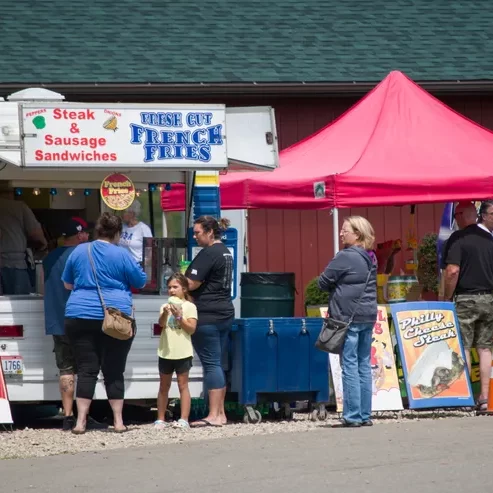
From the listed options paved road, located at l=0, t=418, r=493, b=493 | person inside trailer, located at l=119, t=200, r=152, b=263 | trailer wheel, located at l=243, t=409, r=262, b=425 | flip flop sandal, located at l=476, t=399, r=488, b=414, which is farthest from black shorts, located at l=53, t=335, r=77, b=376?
flip flop sandal, located at l=476, t=399, r=488, b=414

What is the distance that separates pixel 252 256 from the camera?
17.0m

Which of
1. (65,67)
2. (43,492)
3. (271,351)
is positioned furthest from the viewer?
(65,67)

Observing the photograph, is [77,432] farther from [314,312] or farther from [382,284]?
[382,284]

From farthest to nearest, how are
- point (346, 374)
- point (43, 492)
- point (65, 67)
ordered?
point (65, 67) < point (346, 374) < point (43, 492)

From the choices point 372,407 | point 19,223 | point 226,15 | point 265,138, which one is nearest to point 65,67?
point 226,15

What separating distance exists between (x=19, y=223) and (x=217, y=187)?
6.37ft

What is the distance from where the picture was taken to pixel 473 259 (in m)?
11.4

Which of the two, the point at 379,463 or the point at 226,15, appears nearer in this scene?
the point at 379,463

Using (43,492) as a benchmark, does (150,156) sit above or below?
above

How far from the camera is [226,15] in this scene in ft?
60.1

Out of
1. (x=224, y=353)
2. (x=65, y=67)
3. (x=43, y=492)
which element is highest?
(x=65, y=67)

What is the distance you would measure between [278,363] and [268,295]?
75cm

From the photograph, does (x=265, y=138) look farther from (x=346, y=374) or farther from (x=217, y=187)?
(x=346, y=374)

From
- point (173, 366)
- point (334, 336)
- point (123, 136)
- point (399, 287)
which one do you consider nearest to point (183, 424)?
point (173, 366)
